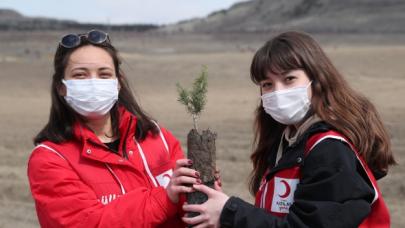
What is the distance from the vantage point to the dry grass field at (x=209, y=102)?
320 inches

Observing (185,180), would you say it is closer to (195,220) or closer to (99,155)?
(195,220)

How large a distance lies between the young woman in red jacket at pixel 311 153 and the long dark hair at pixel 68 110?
59cm

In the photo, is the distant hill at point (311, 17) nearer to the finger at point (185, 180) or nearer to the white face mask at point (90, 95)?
the white face mask at point (90, 95)

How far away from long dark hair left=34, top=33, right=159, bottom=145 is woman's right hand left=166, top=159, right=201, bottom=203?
1.50ft

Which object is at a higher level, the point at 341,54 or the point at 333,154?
the point at 333,154

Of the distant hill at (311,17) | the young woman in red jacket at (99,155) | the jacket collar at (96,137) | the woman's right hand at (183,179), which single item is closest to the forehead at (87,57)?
the young woman in red jacket at (99,155)

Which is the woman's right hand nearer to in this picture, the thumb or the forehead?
the thumb

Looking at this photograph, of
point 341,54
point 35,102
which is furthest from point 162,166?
point 341,54

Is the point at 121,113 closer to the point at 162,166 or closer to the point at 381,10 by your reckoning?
the point at 162,166

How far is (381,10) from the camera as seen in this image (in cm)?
5275

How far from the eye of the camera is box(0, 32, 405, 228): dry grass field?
320 inches

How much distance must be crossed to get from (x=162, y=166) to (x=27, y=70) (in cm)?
2265

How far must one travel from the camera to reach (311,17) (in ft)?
196

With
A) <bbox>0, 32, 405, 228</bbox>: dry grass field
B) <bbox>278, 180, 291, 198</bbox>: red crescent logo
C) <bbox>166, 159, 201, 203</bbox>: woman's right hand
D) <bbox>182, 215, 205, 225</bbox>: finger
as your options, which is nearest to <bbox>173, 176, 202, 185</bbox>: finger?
<bbox>166, 159, 201, 203</bbox>: woman's right hand
